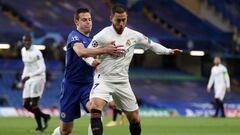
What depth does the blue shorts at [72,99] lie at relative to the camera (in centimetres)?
1235

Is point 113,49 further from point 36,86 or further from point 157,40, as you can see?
point 157,40

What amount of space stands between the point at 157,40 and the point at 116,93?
92.0ft

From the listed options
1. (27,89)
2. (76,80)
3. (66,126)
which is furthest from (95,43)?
(27,89)

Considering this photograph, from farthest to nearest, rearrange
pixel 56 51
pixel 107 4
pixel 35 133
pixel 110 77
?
pixel 107 4
pixel 56 51
pixel 35 133
pixel 110 77

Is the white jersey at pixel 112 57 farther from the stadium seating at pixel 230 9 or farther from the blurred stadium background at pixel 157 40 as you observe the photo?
the stadium seating at pixel 230 9

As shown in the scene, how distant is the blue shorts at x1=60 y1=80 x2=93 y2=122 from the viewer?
40.5 ft

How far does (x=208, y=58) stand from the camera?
44.8 metres

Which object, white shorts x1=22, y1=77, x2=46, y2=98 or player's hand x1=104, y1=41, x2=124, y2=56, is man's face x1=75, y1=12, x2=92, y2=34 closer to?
player's hand x1=104, y1=41, x2=124, y2=56

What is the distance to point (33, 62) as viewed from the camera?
19.4m

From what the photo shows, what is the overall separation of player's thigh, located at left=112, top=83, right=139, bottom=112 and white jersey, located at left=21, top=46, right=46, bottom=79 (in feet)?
25.0

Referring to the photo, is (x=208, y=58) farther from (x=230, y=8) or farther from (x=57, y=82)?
(x=57, y=82)

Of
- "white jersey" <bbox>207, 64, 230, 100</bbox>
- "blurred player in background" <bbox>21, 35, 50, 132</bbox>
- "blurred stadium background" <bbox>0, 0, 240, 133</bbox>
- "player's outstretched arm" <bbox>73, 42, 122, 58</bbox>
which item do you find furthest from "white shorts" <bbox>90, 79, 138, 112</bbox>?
"blurred stadium background" <bbox>0, 0, 240, 133</bbox>

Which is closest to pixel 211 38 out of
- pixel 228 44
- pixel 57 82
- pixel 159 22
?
pixel 228 44

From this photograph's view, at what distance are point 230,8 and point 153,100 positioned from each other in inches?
388
